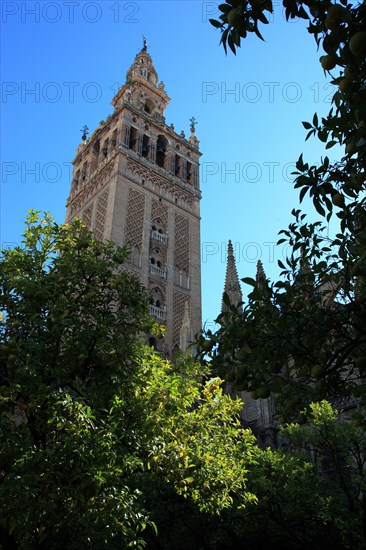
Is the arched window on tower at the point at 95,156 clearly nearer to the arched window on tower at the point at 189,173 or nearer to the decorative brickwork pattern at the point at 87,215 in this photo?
the decorative brickwork pattern at the point at 87,215

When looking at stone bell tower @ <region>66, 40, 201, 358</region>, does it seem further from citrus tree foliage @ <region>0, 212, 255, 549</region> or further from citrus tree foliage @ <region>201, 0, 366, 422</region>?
citrus tree foliage @ <region>201, 0, 366, 422</region>

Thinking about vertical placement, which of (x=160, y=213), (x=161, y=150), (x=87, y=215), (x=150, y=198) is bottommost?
(x=87, y=215)

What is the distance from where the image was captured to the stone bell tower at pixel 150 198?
97.5 ft

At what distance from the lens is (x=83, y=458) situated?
235 inches

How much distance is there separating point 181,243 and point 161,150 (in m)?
8.06

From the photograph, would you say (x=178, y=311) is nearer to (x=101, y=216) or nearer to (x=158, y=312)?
(x=158, y=312)

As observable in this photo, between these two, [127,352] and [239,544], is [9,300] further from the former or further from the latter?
[239,544]

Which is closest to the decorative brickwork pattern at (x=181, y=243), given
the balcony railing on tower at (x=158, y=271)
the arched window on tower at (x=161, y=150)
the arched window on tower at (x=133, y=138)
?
the balcony railing on tower at (x=158, y=271)

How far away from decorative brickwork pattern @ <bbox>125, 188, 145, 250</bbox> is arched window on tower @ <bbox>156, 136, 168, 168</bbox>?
18.0 feet

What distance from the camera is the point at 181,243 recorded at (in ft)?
109

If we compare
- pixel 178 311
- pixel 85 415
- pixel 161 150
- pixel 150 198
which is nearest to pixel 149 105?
pixel 161 150

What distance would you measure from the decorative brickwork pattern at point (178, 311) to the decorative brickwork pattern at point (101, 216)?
559 centimetres

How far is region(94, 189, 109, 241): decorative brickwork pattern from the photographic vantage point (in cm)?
3011

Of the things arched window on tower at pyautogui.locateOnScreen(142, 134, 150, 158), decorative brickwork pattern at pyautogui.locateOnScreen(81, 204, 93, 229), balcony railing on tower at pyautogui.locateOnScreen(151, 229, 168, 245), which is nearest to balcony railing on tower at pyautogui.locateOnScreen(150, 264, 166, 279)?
balcony railing on tower at pyautogui.locateOnScreen(151, 229, 168, 245)
